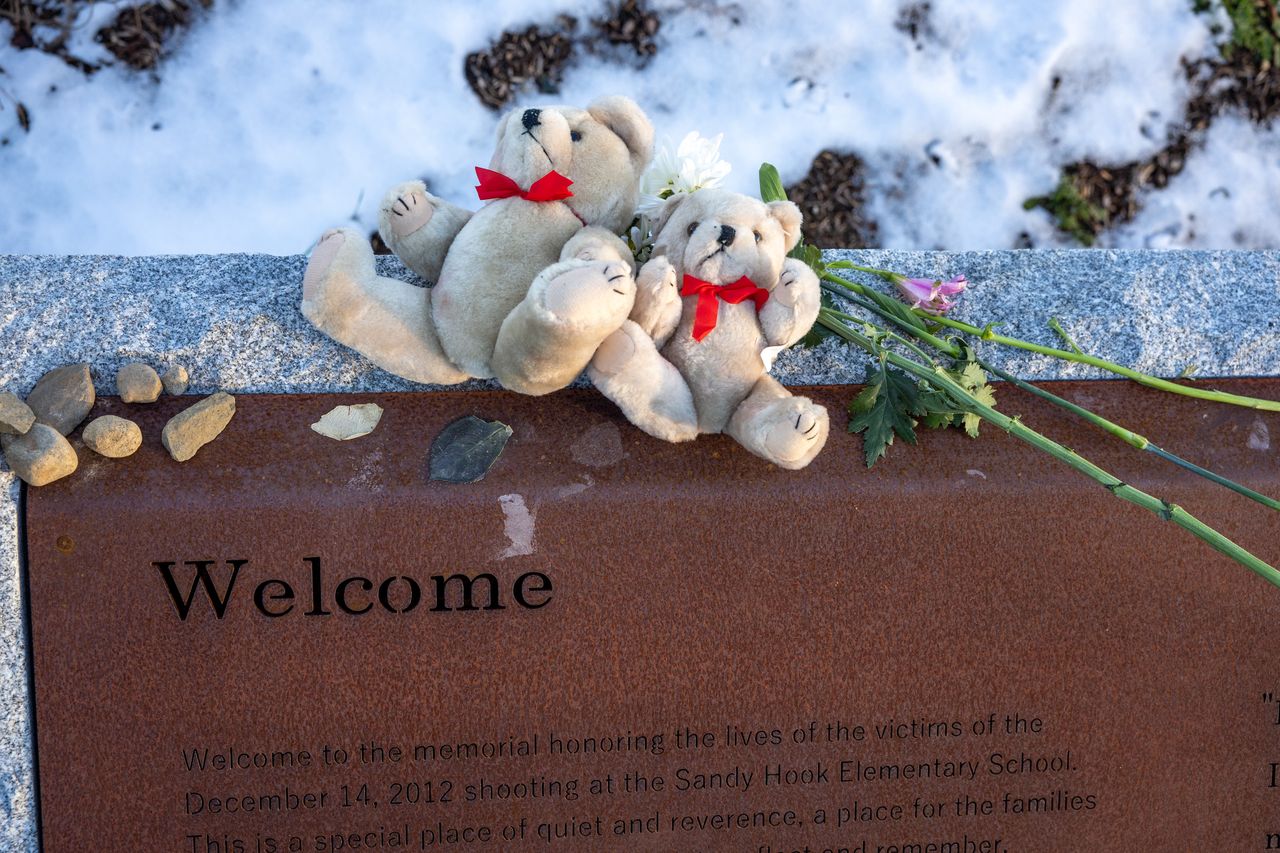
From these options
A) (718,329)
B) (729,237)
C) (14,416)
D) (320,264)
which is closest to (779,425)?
(718,329)

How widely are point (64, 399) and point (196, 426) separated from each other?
0.67 feet

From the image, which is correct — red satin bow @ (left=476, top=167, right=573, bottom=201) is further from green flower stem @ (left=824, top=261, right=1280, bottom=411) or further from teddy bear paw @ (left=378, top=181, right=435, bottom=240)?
green flower stem @ (left=824, top=261, right=1280, bottom=411)

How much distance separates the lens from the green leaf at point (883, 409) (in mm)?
1525

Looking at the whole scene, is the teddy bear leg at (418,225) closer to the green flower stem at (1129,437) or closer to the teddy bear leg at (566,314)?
the teddy bear leg at (566,314)

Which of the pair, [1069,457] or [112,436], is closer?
[1069,457]

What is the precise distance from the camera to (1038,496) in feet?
5.14

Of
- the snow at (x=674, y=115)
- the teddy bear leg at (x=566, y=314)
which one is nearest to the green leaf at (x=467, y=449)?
the teddy bear leg at (x=566, y=314)

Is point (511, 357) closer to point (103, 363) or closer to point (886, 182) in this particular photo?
point (103, 363)

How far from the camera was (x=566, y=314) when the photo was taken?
4.03 ft

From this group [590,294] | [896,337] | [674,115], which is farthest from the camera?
[674,115]

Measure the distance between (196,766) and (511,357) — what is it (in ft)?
2.63

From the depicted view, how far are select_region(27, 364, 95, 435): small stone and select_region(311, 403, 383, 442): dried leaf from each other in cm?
34

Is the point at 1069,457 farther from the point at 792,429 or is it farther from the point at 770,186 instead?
the point at 770,186

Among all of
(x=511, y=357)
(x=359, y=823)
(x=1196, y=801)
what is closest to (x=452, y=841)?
(x=359, y=823)
